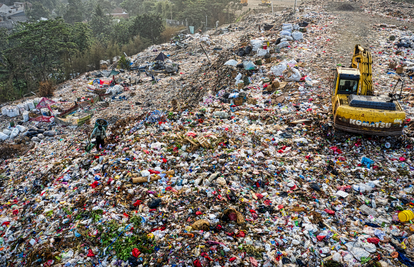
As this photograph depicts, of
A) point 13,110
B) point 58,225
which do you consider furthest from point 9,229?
point 13,110

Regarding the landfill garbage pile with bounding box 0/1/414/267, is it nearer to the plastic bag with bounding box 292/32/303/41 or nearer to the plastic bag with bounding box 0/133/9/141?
the plastic bag with bounding box 0/133/9/141

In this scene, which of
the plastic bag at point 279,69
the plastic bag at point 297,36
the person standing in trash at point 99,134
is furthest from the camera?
the plastic bag at point 297,36

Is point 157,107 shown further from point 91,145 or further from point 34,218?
point 34,218

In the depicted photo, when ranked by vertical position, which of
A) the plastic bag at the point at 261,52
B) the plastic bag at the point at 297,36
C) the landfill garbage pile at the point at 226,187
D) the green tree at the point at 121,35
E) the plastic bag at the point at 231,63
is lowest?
the landfill garbage pile at the point at 226,187

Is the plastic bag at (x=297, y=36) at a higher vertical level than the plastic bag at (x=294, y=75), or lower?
higher

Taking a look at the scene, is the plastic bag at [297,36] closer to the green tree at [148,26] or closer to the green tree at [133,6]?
the green tree at [148,26]

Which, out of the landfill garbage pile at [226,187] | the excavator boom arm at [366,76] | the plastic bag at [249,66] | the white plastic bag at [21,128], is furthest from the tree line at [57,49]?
the excavator boom arm at [366,76]

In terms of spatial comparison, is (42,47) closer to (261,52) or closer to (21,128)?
(21,128)
